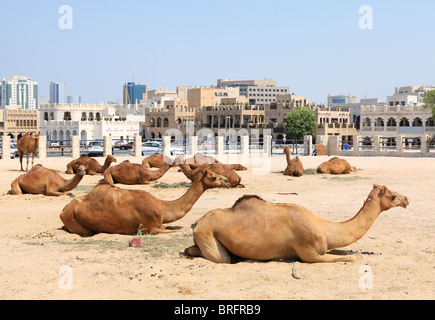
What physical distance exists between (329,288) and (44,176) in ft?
34.6

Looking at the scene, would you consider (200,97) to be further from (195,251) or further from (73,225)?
(195,251)

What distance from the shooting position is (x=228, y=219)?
8352mm

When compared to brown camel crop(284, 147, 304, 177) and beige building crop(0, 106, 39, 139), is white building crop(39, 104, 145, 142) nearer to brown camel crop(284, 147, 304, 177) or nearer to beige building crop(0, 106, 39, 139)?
beige building crop(0, 106, 39, 139)

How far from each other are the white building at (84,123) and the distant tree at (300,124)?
3373cm

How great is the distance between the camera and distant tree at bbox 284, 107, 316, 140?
123 metres

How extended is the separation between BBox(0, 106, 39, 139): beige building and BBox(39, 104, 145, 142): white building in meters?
2.11

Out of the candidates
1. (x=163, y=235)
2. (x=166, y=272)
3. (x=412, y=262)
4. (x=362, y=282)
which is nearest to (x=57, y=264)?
(x=166, y=272)

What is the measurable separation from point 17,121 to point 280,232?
139 meters

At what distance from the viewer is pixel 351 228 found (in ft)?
26.9

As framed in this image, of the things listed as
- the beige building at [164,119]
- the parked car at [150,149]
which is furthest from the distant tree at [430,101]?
the beige building at [164,119]

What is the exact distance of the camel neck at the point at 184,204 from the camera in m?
9.96

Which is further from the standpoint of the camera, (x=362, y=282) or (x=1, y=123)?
(x=1, y=123)

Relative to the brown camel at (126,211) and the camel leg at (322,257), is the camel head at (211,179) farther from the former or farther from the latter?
the camel leg at (322,257)
